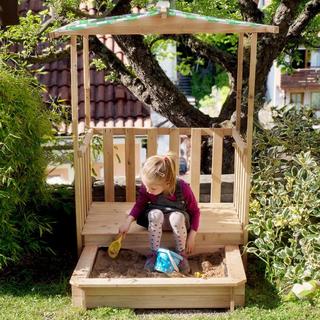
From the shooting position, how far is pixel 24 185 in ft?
15.1

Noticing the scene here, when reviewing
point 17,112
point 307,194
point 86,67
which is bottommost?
point 307,194

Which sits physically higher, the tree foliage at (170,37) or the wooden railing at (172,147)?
the tree foliage at (170,37)

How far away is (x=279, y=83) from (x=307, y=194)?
14285 millimetres

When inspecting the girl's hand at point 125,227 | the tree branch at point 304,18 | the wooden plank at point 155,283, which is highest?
the tree branch at point 304,18

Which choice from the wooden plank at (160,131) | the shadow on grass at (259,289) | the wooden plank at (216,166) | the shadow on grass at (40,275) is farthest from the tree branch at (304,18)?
the shadow on grass at (40,275)

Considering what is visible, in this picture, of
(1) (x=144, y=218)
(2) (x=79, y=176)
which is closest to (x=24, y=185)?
(2) (x=79, y=176)

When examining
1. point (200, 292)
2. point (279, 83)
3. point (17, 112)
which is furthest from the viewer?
point (279, 83)

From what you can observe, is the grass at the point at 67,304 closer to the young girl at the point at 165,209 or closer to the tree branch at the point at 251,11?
the young girl at the point at 165,209

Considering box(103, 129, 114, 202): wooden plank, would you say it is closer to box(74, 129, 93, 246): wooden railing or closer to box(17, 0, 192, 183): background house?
box(74, 129, 93, 246): wooden railing

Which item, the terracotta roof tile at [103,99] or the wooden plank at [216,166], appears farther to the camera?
the terracotta roof tile at [103,99]

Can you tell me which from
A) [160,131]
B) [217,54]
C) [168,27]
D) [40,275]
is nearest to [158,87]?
[217,54]

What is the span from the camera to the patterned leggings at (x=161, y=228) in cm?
441

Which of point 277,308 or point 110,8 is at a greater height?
point 110,8

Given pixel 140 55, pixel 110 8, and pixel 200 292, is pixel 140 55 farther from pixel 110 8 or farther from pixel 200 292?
pixel 200 292
